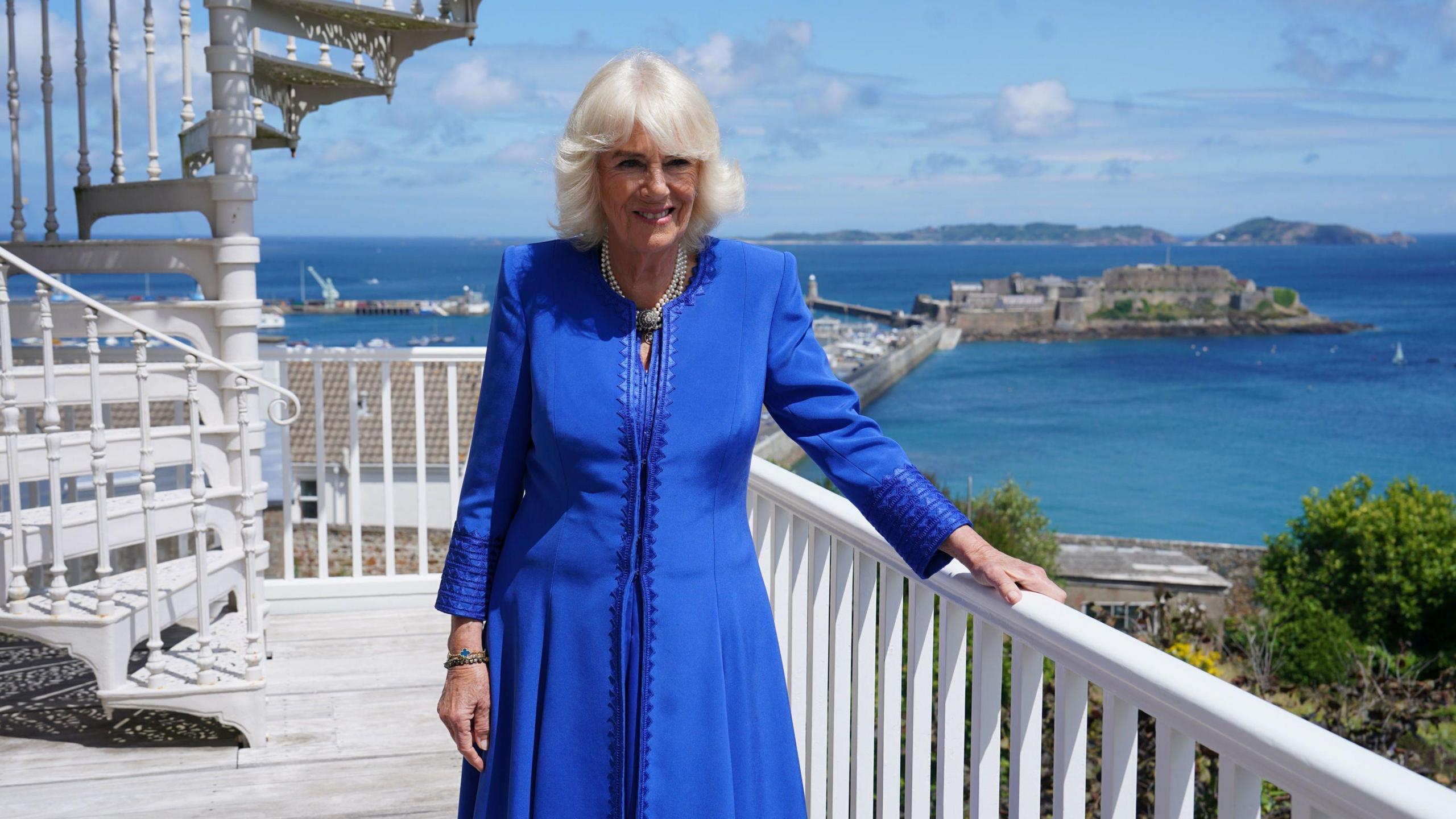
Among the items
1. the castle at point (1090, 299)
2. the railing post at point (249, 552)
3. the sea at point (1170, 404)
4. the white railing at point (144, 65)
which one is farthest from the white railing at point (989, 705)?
the castle at point (1090, 299)

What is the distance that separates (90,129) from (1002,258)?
14630 cm

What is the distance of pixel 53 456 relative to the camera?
2.89 metres

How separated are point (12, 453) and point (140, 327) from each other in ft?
1.40

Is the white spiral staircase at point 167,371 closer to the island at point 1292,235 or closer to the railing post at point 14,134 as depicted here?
the railing post at point 14,134

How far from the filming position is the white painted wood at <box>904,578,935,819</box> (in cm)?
166

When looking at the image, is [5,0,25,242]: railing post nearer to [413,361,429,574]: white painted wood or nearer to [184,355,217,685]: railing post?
[413,361,429,574]: white painted wood

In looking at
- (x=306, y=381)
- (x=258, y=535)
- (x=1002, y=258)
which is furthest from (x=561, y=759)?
(x=1002, y=258)

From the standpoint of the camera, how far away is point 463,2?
15.1ft

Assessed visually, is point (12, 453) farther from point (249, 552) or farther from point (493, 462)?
point (493, 462)

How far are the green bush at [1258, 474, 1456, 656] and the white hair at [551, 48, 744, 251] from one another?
11042mm

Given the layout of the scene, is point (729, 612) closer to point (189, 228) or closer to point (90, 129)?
point (189, 228)

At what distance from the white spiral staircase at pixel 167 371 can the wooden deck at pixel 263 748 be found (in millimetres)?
145

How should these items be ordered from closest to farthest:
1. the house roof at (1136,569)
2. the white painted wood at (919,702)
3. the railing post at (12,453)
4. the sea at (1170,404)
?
the white painted wood at (919,702)
the railing post at (12,453)
the house roof at (1136,569)
the sea at (1170,404)

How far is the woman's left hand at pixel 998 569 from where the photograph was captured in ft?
4.51
